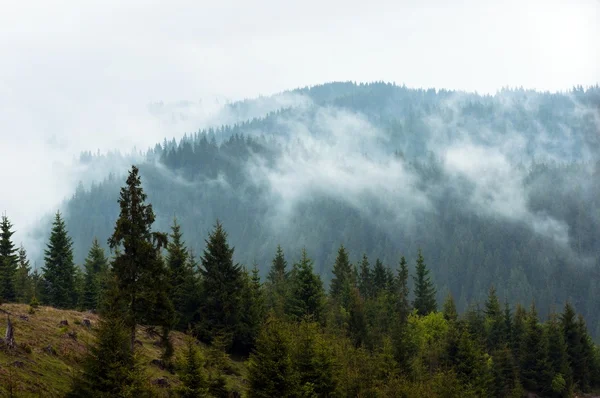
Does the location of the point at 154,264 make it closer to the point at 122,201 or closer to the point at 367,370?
the point at 122,201

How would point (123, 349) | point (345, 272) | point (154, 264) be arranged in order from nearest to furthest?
point (123, 349) → point (154, 264) → point (345, 272)

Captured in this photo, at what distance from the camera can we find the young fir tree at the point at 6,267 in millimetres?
63938

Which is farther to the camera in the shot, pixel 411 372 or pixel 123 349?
pixel 411 372

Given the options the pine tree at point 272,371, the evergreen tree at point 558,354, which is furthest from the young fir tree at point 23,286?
the evergreen tree at point 558,354

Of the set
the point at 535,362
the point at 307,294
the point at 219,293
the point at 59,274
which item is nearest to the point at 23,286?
the point at 59,274

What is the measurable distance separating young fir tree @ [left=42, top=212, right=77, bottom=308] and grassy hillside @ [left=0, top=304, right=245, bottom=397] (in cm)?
2807

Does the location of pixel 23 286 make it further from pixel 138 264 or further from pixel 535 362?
pixel 535 362

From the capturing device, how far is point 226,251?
55.1 meters

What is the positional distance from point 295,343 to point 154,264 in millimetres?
12238

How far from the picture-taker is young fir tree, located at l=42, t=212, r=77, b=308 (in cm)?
7019

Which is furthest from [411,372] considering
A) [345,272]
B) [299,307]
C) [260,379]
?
[345,272]

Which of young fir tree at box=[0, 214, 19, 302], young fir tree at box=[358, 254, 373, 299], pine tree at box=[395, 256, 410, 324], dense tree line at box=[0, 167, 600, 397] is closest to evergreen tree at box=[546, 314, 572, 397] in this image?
dense tree line at box=[0, 167, 600, 397]

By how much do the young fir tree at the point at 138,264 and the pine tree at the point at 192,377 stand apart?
487 cm

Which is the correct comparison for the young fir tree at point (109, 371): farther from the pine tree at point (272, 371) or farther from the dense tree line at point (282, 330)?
the pine tree at point (272, 371)
